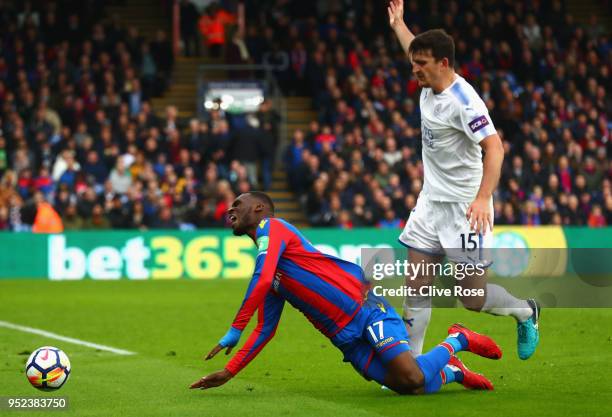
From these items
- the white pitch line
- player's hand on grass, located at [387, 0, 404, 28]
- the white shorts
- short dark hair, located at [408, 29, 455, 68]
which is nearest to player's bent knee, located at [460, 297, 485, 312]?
the white shorts

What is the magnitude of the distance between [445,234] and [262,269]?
148cm

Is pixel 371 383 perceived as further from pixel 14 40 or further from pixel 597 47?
pixel 597 47

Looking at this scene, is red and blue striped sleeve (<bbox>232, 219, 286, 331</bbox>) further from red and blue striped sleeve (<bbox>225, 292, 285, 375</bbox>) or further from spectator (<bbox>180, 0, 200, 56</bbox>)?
spectator (<bbox>180, 0, 200, 56</bbox>)

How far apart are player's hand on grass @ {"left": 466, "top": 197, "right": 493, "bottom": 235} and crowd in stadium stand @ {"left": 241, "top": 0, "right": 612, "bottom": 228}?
611 inches

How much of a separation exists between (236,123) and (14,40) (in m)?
5.34

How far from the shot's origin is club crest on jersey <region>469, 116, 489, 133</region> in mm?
8633

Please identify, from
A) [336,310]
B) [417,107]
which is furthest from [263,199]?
[417,107]

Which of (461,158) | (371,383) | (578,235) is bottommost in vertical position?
(578,235)

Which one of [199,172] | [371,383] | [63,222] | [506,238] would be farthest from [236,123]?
[371,383]

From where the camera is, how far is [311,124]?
1074 inches

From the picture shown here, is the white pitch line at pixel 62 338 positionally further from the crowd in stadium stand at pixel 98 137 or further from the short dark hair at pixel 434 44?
the crowd in stadium stand at pixel 98 137

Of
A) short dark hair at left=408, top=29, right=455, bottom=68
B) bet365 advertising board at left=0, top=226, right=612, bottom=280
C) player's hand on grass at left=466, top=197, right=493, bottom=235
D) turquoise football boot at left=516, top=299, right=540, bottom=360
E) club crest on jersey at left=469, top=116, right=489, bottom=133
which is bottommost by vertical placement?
bet365 advertising board at left=0, top=226, right=612, bottom=280

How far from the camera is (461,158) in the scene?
29.4 ft

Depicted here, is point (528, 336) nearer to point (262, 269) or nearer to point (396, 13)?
point (262, 269)
